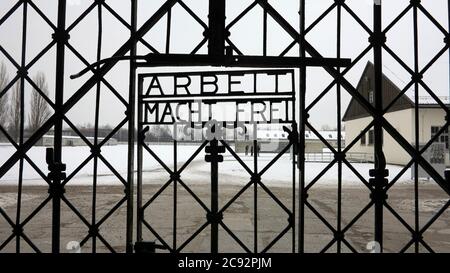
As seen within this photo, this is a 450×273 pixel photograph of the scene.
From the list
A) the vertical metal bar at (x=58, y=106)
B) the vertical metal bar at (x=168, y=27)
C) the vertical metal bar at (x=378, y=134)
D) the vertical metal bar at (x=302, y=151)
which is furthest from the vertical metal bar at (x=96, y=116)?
the vertical metal bar at (x=378, y=134)

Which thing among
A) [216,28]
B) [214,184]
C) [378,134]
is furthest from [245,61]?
[378,134]

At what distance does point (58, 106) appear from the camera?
2.36m

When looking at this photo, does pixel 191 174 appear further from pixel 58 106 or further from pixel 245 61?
pixel 245 61

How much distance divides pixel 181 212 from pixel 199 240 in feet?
9.69

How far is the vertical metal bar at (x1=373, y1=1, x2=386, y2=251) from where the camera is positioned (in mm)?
2303

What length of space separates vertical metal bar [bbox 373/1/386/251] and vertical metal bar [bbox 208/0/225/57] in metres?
1.14

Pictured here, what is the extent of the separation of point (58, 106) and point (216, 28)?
4.27ft

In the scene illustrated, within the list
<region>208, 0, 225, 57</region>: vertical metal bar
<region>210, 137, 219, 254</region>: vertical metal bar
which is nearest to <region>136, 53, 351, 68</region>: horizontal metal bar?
<region>208, 0, 225, 57</region>: vertical metal bar

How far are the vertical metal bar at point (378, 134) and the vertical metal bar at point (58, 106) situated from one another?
91.4 inches

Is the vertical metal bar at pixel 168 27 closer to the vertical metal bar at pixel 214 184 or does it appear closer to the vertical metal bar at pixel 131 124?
the vertical metal bar at pixel 131 124

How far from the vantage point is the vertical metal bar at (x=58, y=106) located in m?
2.33

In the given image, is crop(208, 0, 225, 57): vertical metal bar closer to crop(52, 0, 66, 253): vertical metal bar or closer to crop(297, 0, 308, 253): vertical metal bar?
crop(297, 0, 308, 253): vertical metal bar
